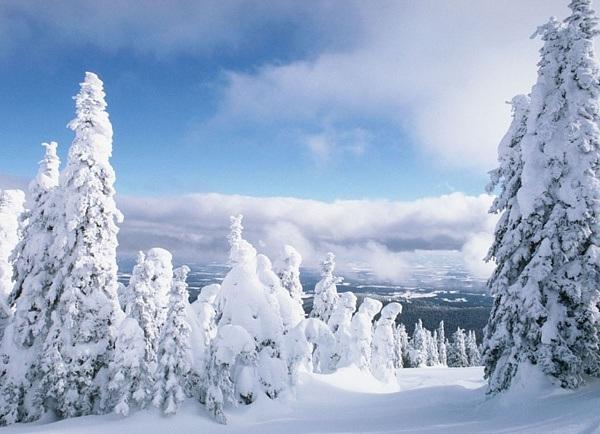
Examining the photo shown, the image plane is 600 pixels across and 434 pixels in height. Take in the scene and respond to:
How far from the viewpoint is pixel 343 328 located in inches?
1469

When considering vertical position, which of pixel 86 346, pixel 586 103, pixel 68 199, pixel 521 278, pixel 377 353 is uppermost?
pixel 586 103

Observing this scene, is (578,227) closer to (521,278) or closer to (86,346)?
(521,278)

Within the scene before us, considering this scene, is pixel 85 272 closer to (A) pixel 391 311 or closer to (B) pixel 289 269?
(B) pixel 289 269

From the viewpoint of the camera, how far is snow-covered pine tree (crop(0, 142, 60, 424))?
18.3 meters

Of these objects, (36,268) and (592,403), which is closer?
(592,403)

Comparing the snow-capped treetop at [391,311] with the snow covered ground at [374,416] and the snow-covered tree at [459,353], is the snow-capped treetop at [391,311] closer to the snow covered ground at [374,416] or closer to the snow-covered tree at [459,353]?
the snow covered ground at [374,416]

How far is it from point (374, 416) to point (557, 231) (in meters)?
11.5

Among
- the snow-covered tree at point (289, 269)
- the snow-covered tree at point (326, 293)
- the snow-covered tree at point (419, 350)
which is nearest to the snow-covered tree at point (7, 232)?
the snow-covered tree at point (289, 269)

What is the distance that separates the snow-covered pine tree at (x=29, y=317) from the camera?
1834 cm

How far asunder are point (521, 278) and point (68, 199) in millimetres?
19953

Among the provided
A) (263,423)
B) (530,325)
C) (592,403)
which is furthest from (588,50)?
(263,423)

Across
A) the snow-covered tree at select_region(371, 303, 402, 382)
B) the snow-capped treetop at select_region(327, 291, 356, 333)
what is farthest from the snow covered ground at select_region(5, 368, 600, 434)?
the snow-covered tree at select_region(371, 303, 402, 382)

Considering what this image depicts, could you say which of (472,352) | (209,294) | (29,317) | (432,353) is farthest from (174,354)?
(472,352)

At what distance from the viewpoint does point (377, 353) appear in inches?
1672
